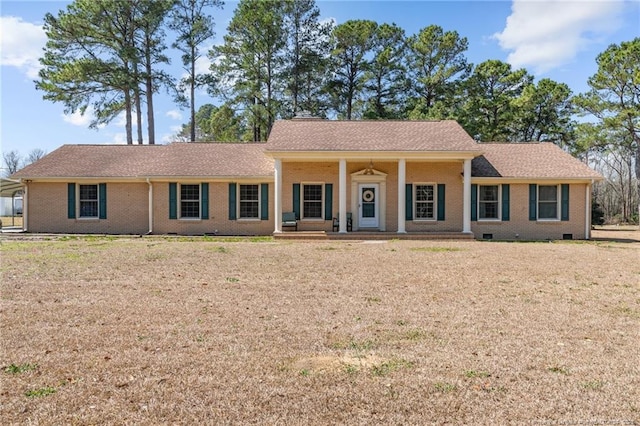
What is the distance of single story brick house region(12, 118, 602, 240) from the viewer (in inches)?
761

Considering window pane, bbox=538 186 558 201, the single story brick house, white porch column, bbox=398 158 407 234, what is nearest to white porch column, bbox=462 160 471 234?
the single story brick house

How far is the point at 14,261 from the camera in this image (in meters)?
10.5

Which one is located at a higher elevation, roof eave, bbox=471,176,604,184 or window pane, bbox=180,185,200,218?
roof eave, bbox=471,176,604,184

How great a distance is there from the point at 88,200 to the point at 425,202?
14.9 meters

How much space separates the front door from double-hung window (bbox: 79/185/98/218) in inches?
462

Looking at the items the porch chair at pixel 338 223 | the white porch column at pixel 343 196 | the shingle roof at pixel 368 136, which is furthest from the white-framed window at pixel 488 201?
the white porch column at pixel 343 196

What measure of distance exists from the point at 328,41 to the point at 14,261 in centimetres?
2858

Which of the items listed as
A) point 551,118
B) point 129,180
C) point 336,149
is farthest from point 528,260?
point 551,118

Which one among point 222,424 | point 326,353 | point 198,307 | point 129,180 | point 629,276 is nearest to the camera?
point 222,424

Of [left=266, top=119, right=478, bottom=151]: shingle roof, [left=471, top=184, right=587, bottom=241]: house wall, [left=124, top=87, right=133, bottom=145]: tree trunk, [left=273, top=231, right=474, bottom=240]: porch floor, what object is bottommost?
[left=273, top=231, right=474, bottom=240]: porch floor

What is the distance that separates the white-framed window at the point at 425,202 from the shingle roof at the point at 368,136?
1985 millimetres

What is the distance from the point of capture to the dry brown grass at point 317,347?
3357 millimetres

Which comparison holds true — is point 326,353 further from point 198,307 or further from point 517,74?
point 517,74

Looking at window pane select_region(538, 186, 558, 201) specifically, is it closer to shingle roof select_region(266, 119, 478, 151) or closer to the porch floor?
shingle roof select_region(266, 119, 478, 151)
